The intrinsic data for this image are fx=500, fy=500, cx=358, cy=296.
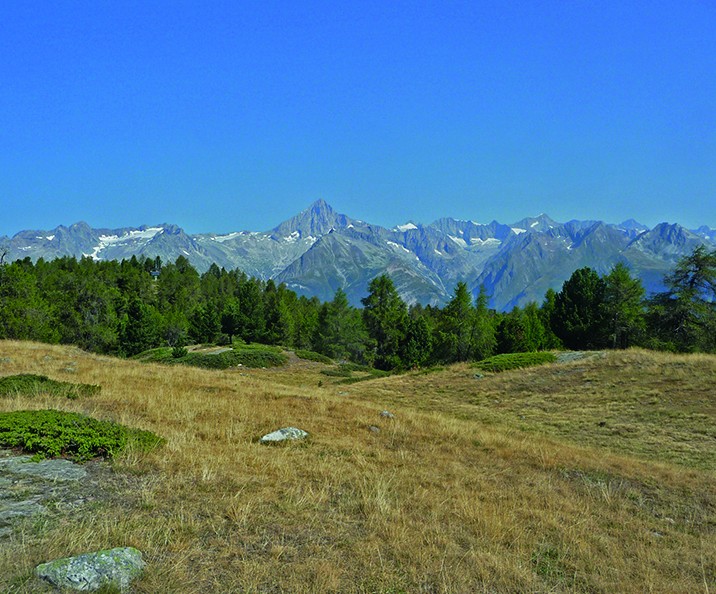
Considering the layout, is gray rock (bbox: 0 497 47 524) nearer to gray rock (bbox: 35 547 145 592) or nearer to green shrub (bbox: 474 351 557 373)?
gray rock (bbox: 35 547 145 592)

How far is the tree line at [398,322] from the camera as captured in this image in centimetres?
5922

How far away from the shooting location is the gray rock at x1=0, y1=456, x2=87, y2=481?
7273 mm

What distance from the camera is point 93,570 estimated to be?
4613 mm

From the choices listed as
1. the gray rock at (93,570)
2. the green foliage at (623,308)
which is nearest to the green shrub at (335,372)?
the green foliage at (623,308)

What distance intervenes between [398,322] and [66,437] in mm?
75670

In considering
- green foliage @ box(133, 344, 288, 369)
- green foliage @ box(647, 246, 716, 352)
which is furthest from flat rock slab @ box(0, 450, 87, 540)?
green foliage @ box(647, 246, 716, 352)

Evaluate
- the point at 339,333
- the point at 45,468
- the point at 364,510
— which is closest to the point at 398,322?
the point at 339,333

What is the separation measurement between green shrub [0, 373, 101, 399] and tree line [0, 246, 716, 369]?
53.2 meters

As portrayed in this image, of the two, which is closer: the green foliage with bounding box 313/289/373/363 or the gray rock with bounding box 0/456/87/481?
the gray rock with bounding box 0/456/87/481

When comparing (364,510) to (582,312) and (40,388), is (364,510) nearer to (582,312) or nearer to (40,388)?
(40,388)

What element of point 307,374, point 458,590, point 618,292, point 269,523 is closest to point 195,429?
point 269,523

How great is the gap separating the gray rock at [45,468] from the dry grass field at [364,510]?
59 centimetres

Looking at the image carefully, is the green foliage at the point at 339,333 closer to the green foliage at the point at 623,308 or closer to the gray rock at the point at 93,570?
the green foliage at the point at 623,308

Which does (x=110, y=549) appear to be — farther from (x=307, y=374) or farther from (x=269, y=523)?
(x=307, y=374)
